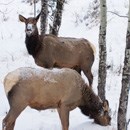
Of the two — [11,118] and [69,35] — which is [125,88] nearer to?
[11,118]

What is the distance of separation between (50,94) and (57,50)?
4.07 meters

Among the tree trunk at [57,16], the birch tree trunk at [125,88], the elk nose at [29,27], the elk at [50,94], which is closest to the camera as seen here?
the birch tree trunk at [125,88]

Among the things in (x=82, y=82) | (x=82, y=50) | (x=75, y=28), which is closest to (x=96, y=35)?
(x=75, y=28)

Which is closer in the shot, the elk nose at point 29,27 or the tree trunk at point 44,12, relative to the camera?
the elk nose at point 29,27

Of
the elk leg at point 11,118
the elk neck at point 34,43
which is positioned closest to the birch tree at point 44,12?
the elk neck at point 34,43

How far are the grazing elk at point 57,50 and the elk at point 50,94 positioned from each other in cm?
318

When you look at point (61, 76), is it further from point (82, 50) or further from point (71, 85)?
point (82, 50)

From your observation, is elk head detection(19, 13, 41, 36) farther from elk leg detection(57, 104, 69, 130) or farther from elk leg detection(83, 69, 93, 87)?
elk leg detection(57, 104, 69, 130)

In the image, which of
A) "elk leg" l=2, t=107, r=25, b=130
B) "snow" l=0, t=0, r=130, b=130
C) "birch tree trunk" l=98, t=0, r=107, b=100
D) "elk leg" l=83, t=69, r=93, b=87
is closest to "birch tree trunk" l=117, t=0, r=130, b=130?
"snow" l=0, t=0, r=130, b=130

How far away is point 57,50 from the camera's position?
12.1 meters

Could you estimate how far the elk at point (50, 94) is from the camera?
Answer: 784cm

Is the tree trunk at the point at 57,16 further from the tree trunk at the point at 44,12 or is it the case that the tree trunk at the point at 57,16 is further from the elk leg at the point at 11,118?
the elk leg at the point at 11,118

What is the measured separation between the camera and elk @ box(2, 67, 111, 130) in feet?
25.7

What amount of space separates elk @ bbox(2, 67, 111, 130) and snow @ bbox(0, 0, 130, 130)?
0.37m
